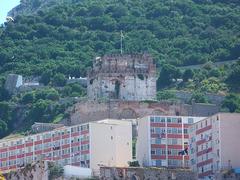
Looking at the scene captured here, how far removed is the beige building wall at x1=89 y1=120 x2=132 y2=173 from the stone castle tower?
939 inches

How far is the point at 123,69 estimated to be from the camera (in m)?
160

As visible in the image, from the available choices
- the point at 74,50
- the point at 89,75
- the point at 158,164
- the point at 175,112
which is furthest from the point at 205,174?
the point at 74,50

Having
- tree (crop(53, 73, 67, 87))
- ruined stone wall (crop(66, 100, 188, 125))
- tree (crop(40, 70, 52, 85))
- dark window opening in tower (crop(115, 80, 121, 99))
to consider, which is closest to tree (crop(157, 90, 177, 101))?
dark window opening in tower (crop(115, 80, 121, 99))

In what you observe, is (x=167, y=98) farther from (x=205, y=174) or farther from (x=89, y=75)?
(x=205, y=174)

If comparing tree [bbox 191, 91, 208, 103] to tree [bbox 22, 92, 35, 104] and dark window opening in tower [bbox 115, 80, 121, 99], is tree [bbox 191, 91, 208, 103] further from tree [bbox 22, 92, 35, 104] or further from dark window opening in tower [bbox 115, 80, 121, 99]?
tree [bbox 22, 92, 35, 104]

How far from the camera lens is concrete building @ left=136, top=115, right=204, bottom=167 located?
5256 inches

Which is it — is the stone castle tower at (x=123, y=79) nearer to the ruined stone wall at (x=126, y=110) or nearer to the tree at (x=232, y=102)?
the ruined stone wall at (x=126, y=110)

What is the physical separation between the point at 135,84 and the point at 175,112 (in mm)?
6992

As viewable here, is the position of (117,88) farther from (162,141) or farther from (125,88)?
(162,141)

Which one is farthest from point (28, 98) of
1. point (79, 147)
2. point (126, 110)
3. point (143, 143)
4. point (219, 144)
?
point (219, 144)

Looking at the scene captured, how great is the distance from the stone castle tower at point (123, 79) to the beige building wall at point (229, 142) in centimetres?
3152

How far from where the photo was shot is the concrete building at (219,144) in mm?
125750

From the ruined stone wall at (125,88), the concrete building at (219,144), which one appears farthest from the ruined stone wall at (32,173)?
the ruined stone wall at (125,88)

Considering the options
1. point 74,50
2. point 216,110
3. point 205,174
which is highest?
point 74,50
